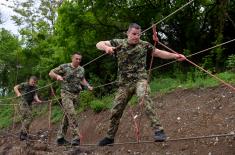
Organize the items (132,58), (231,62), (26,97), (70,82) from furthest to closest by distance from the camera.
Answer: (26,97)
(231,62)
(70,82)
(132,58)

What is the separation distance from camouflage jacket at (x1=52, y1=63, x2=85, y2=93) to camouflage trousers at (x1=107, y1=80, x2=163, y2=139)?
7.47 ft

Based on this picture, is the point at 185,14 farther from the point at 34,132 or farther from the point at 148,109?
the point at 148,109

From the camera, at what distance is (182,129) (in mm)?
10750

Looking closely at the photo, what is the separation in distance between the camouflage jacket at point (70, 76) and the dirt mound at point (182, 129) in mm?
1227

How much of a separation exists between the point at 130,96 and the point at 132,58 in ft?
2.15

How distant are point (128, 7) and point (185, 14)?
180cm

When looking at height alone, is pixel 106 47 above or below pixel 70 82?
above

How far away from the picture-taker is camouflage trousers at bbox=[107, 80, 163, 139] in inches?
303

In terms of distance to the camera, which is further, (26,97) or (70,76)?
(26,97)

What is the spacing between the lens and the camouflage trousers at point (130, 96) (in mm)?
7691

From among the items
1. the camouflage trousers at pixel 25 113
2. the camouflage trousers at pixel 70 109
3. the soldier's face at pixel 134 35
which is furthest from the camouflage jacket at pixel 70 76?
the camouflage trousers at pixel 25 113

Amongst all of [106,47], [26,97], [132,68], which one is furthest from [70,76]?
[26,97]

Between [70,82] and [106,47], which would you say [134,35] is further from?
[70,82]

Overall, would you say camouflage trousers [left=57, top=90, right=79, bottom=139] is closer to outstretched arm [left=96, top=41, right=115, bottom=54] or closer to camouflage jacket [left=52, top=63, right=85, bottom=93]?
camouflage jacket [left=52, top=63, right=85, bottom=93]
